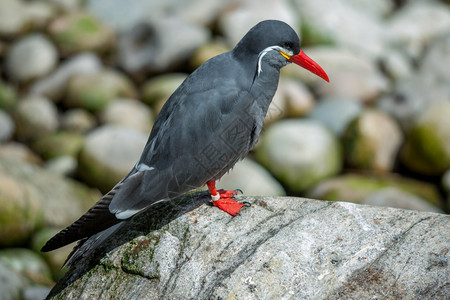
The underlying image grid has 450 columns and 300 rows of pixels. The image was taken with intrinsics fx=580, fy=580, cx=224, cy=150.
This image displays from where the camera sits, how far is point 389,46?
13.9 m

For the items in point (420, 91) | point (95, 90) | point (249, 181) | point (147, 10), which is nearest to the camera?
point (249, 181)

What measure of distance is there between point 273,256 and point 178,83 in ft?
27.0

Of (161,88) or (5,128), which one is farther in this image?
(161,88)

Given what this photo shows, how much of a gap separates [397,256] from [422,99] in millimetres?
7811

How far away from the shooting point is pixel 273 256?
13.3 ft

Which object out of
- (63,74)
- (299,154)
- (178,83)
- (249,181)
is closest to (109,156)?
(249,181)

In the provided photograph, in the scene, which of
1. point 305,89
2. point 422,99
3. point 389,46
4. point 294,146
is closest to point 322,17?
point 389,46

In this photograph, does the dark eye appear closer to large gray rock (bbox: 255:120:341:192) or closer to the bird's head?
the bird's head

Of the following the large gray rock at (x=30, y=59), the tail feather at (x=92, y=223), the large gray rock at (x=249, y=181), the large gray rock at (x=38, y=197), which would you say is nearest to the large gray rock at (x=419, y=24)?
the large gray rock at (x=249, y=181)

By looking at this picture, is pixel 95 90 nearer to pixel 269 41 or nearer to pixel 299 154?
pixel 299 154

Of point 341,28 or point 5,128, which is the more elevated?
point 341,28

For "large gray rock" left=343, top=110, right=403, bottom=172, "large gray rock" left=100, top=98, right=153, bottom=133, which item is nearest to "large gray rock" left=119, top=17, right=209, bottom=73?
"large gray rock" left=100, top=98, right=153, bottom=133

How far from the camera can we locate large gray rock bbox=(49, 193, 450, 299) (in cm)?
382

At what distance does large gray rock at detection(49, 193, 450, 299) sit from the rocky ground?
9.81ft
